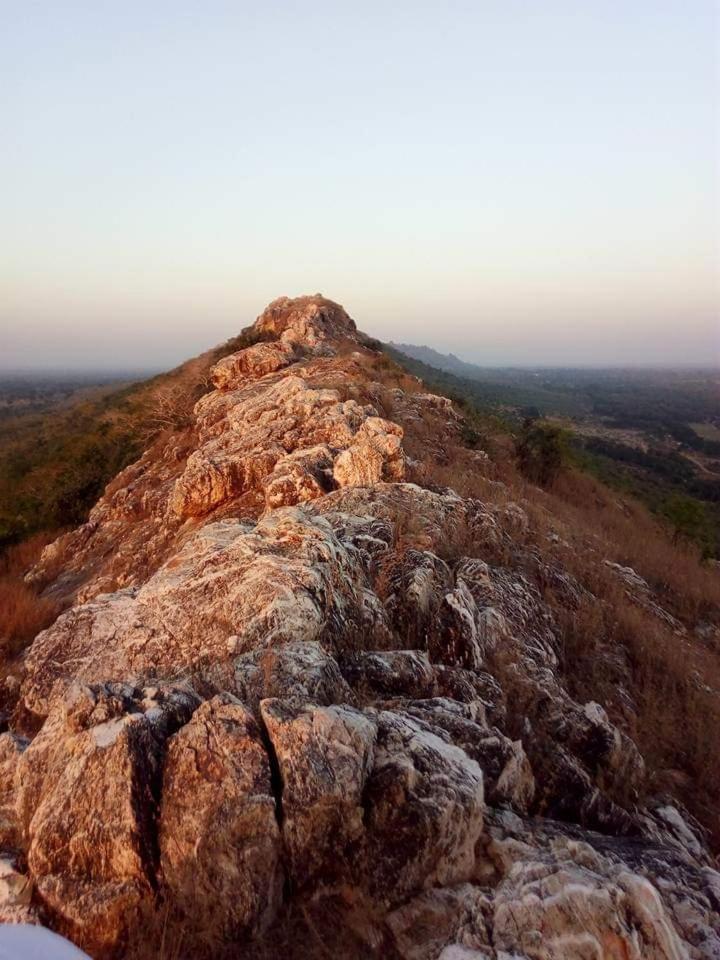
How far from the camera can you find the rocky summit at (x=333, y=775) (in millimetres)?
2498

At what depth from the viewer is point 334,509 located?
21.7ft

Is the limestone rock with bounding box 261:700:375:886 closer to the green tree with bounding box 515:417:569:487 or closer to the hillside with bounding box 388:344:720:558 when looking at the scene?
the green tree with bounding box 515:417:569:487

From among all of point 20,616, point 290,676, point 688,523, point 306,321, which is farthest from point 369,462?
point 688,523

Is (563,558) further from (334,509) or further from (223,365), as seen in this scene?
(223,365)

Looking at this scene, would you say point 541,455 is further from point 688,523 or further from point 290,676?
point 290,676

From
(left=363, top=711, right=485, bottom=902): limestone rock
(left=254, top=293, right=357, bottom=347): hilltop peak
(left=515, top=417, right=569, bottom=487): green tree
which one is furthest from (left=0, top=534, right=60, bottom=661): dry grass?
(left=254, top=293, right=357, bottom=347): hilltop peak

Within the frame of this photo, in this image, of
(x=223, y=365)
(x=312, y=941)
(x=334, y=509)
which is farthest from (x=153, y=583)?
(x=223, y=365)

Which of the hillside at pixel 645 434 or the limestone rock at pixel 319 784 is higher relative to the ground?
the limestone rock at pixel 319 784

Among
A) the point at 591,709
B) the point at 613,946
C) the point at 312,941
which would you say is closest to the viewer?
the point at 613,946

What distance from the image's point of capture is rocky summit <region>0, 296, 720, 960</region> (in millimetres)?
2498

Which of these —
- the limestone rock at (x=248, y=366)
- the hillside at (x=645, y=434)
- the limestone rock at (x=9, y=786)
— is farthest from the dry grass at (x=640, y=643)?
the hillside at (x=645, y=434)

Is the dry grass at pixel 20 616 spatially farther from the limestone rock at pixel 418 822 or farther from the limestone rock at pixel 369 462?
the limestone rock at pixel 418 822

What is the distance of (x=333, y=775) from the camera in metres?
2.79

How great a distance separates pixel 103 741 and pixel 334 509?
4022 mm
